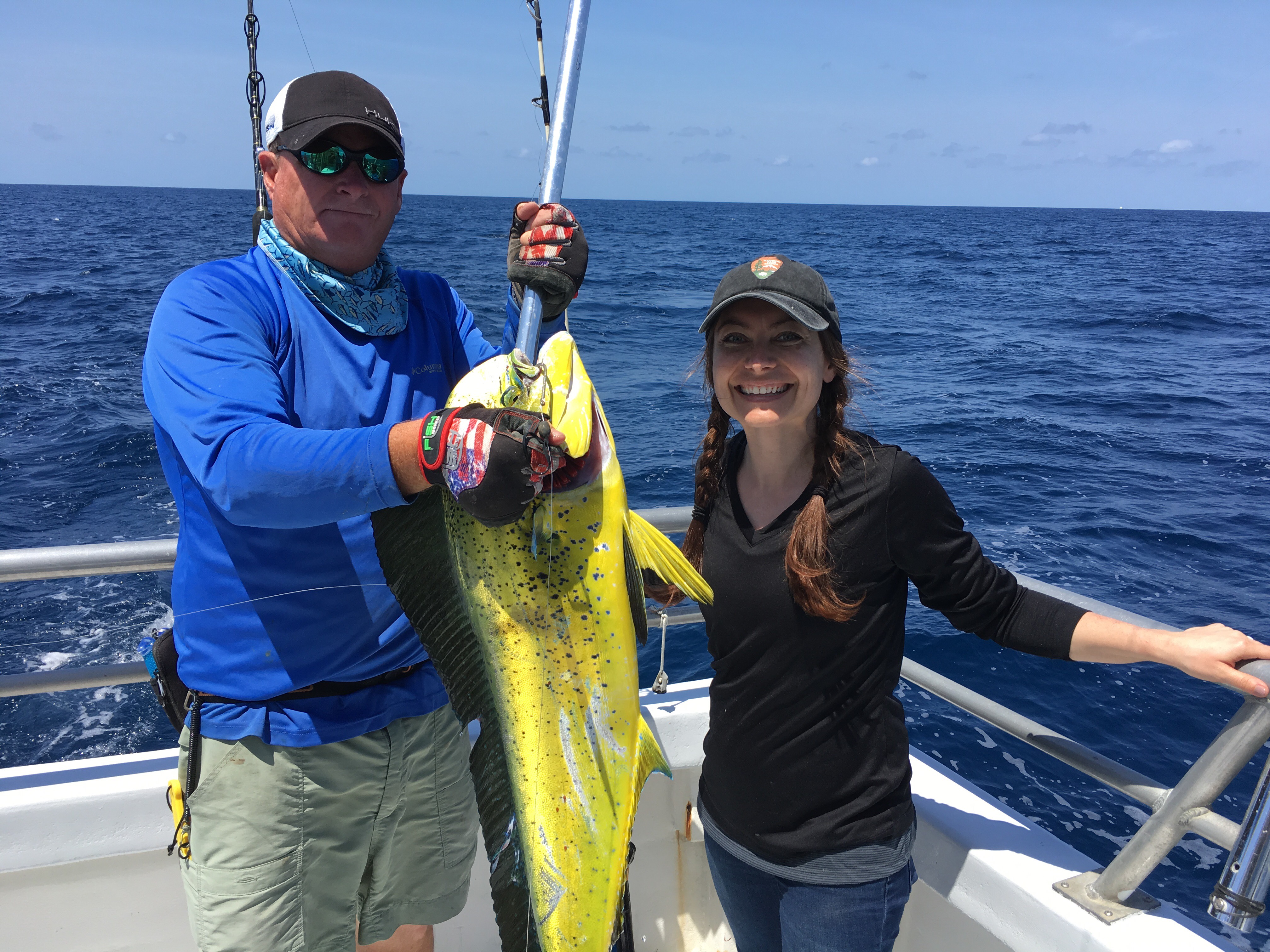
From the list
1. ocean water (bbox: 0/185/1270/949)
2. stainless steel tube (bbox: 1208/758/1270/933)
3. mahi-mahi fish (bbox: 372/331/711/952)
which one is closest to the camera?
stainless steel tube (bbox: 1208/758/1270/933)

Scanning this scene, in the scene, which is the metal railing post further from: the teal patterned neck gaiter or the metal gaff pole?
the teal patterned neck gaiter

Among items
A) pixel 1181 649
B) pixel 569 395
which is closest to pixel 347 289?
pixel 569 395

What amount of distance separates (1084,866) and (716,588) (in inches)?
50.6

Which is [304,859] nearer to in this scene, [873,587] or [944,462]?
[873,587]

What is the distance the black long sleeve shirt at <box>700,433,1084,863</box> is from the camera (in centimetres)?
183

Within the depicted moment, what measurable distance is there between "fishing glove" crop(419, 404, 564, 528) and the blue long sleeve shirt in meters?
0.42

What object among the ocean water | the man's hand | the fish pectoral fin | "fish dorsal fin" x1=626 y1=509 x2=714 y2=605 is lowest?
the ocean water

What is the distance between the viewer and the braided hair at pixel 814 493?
1817 millimetres

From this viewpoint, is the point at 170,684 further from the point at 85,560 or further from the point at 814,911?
the point at 814,911

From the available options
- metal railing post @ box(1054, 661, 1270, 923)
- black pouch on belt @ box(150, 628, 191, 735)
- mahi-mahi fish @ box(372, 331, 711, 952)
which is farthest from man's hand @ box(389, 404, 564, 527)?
metal railing post @ box(1054, 661, 1270, 923)

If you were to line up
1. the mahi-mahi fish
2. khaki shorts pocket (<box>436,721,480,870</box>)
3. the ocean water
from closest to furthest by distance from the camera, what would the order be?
the mahi-mahi fish, khaki shorts pocket (<box>436,721,480,870</box>), the ocean water

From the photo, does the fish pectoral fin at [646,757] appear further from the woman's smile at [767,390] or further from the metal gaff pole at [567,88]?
the metal gaff pole at [567,88]

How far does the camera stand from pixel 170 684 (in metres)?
2.12

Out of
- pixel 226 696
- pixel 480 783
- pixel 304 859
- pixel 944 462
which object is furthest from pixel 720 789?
pixel 944 462
